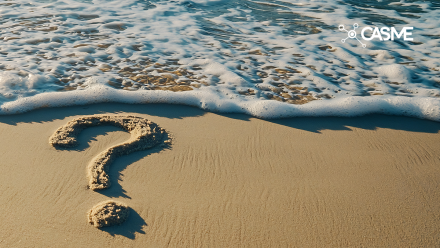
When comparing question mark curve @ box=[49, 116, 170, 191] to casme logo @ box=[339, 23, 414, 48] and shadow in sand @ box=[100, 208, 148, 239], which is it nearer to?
shadow in sand @ box=[100, 208, 148, 239]

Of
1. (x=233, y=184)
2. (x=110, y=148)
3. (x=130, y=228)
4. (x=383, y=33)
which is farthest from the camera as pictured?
(x=383, y=33)

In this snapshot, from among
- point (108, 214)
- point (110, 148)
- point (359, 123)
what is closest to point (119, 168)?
point (110, 148)

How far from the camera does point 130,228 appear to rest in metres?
1.80

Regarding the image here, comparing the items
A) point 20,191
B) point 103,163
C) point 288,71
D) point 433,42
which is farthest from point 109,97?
point 433,42

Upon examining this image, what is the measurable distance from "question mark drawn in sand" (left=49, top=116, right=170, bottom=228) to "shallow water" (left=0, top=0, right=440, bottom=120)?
1.42 ft

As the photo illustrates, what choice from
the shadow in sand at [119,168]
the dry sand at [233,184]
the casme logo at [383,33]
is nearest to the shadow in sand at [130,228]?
the dry sand at [233,184]

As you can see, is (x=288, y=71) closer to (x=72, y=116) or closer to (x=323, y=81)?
(x=323, y=81)

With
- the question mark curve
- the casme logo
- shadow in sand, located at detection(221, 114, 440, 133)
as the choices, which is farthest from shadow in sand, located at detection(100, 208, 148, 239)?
the casme logo

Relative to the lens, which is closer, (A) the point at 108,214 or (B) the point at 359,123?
(A) the point at 108,214

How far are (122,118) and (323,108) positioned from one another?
189 cm

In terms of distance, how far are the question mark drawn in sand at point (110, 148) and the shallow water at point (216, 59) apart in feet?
1.42

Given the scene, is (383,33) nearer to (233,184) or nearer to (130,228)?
(233,184)

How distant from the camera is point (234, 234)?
5.88 ft

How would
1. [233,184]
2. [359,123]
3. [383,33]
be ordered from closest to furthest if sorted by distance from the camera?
[233,184] < [359,123] < [383,33]
